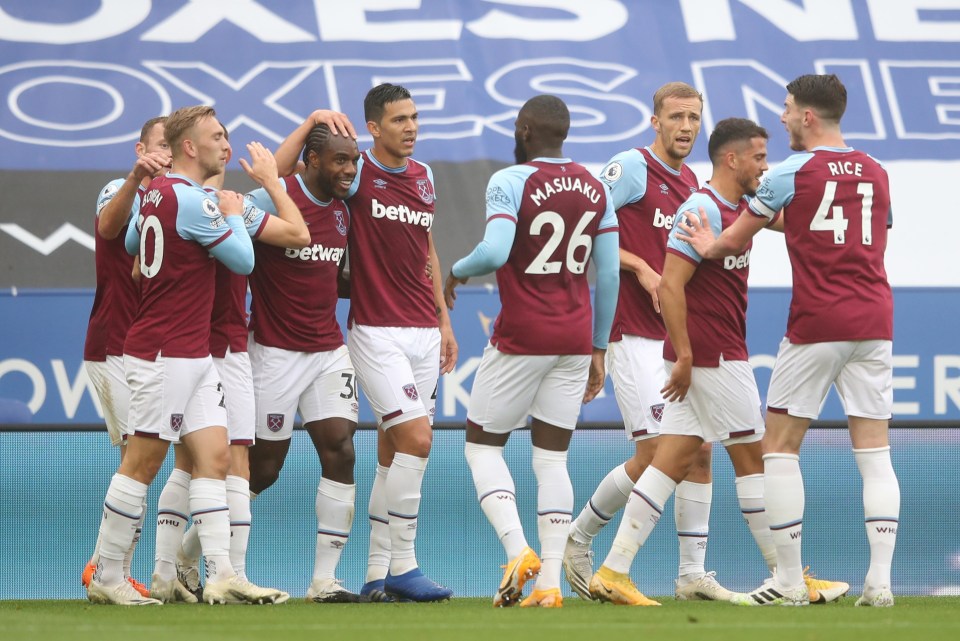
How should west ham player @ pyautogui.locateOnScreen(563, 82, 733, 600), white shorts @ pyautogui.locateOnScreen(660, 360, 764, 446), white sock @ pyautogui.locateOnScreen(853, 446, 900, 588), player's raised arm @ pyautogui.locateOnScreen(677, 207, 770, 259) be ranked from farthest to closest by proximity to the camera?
west ham player @ pyautogui.locateOnScreen(563, 82, 733, 600)
white shorts @ pyautogui.locateOnScreen(660, 360, 764, 446)
player's raised arm @ pyautogui.locateOnScreen(677, 207, 770, 259)
white sock @ pyautogui.locateOnScreen(853, 446, 900, 588)

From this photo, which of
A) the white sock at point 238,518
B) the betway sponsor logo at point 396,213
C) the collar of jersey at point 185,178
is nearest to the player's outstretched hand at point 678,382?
the betway sponsor logo at point 396,213

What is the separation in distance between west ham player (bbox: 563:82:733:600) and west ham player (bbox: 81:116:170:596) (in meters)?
2.05

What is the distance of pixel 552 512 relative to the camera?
19.3ft

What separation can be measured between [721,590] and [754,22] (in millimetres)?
6409

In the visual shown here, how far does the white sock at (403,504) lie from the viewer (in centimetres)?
625

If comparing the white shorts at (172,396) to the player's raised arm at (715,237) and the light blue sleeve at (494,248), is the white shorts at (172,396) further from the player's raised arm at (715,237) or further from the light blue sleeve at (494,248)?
the player's raised arm at (715,237)

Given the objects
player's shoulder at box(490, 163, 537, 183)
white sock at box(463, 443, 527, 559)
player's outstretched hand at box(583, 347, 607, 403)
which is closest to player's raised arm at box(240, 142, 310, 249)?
player's shoulder at box(490, 163, 537, 183)

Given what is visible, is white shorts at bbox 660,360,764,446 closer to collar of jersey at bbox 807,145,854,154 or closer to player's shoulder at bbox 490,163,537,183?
collar of jersey at bbox 807,145,854,154

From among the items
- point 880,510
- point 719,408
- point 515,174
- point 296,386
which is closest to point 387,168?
point 515,174

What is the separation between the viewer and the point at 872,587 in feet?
18.3

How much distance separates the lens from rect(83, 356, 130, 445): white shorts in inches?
261

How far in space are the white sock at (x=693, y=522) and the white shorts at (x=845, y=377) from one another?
106 centimetres

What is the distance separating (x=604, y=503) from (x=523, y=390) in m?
0.87

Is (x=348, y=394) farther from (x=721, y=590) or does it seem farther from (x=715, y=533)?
(x=715, y=533)
